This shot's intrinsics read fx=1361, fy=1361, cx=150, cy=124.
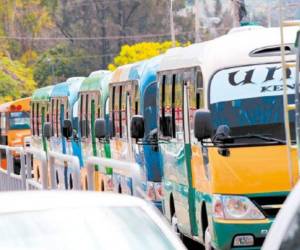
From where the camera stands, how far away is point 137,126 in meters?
19.9

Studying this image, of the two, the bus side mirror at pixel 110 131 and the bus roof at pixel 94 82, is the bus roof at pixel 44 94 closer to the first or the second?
the bus roof at pixel 94 82

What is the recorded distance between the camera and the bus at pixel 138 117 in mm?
20250

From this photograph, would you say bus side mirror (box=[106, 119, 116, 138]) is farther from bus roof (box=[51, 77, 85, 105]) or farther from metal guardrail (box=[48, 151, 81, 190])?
bus roof (box=[51, 77, 85, 105])

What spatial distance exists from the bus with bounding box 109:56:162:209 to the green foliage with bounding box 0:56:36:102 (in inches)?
2488

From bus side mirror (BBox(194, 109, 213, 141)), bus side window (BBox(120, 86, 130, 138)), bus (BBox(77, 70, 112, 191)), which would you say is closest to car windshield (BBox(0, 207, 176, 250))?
bus side mirror (BBox(194, 109, 213, 141))

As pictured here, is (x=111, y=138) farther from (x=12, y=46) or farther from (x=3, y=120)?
(x=12, y=46)

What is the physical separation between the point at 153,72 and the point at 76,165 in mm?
6580

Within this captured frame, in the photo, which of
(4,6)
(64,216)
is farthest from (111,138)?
Answer: (4,6)

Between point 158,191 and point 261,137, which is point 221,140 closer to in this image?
point 261,137

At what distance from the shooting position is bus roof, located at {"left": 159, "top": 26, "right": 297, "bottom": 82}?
1530 centimetres

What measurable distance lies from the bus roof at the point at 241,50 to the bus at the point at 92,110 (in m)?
9.33

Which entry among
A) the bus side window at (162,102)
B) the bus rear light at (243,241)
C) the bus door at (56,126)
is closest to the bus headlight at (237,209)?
the bus rear light at (243,241)

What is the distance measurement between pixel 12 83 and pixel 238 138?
75.3 metres

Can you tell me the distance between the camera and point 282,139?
1492 cm
